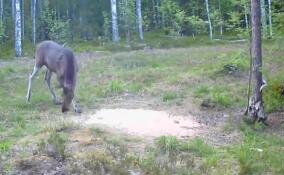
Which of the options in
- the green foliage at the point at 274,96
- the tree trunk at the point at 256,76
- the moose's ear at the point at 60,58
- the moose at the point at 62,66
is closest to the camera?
the tree trunk at the point at 256,76

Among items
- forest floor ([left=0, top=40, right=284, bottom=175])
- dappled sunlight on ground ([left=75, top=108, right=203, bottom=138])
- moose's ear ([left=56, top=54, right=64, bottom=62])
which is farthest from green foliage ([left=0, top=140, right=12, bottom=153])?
moose's ear ([left=56, top=54, right=64, bottom=62])

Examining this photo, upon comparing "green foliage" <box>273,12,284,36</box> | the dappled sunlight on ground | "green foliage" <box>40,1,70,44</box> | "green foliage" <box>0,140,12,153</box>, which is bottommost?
"green foliage" <box>0,140,12,153</box>

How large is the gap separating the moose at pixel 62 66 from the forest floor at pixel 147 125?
0.40 meters

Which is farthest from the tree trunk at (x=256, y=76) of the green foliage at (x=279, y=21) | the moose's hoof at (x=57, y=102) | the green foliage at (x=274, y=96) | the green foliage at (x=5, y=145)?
the green foliage at (x=5, y=145)

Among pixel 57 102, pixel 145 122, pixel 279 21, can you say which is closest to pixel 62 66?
pixel 57 102

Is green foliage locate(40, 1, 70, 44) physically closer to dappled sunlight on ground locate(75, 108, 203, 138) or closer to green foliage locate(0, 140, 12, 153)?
dappled sunlight on ground locate(75, 108, 203, 138)

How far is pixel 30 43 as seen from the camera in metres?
42.9

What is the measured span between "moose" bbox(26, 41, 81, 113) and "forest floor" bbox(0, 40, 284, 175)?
40 cm

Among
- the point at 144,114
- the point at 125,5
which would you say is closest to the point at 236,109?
the point at 144,114

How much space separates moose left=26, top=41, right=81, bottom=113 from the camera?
14250 millimetres

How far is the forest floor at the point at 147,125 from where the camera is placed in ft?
31.2

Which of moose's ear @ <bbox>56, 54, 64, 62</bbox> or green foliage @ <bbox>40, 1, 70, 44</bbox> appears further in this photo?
green foliage @ <bbox>40, 1, 70, 44</bbox>

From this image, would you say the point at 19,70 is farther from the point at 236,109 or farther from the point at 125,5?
the point at 125,5

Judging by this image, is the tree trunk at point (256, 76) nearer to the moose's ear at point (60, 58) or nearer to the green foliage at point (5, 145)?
the moose's ear at point (60, 58)
